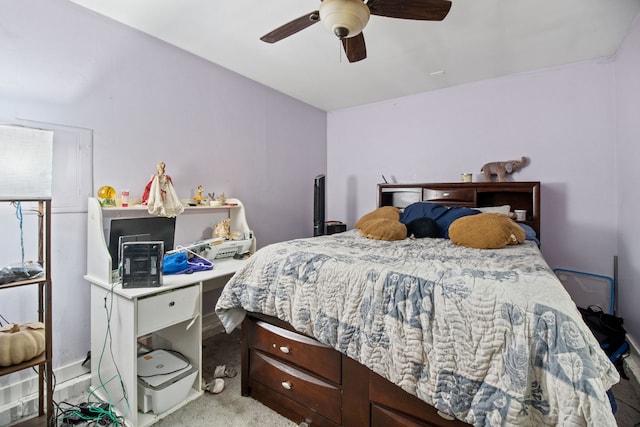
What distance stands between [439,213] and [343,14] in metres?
1.91

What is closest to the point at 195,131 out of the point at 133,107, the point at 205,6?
the point at 133,107

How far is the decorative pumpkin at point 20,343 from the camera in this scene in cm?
131

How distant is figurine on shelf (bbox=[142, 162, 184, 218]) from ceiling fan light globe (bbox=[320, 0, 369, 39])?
4.83ft

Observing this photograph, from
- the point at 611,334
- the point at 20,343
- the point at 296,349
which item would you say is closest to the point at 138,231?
the point at 20,343

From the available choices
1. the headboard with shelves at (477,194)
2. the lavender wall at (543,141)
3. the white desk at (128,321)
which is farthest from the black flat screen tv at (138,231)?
the lavender wall at (543,141)

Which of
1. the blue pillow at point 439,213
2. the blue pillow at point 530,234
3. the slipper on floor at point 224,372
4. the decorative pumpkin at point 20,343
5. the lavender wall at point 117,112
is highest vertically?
the lavender wall at point 117,112

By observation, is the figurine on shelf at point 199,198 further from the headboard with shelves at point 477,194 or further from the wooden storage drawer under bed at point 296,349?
the headboard with shelves at point 477,194

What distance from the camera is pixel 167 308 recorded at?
67.7 inches

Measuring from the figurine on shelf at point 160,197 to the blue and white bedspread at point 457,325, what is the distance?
85 cm

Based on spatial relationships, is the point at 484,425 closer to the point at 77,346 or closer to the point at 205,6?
the point at 77,346

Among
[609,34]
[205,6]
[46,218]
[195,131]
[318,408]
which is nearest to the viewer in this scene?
[46,218]

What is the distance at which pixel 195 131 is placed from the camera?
8.60ft

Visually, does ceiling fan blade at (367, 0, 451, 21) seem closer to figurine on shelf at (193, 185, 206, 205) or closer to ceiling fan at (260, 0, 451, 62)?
ceiling fan at (260, 0, 451, 62)

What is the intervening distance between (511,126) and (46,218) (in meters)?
3.73
